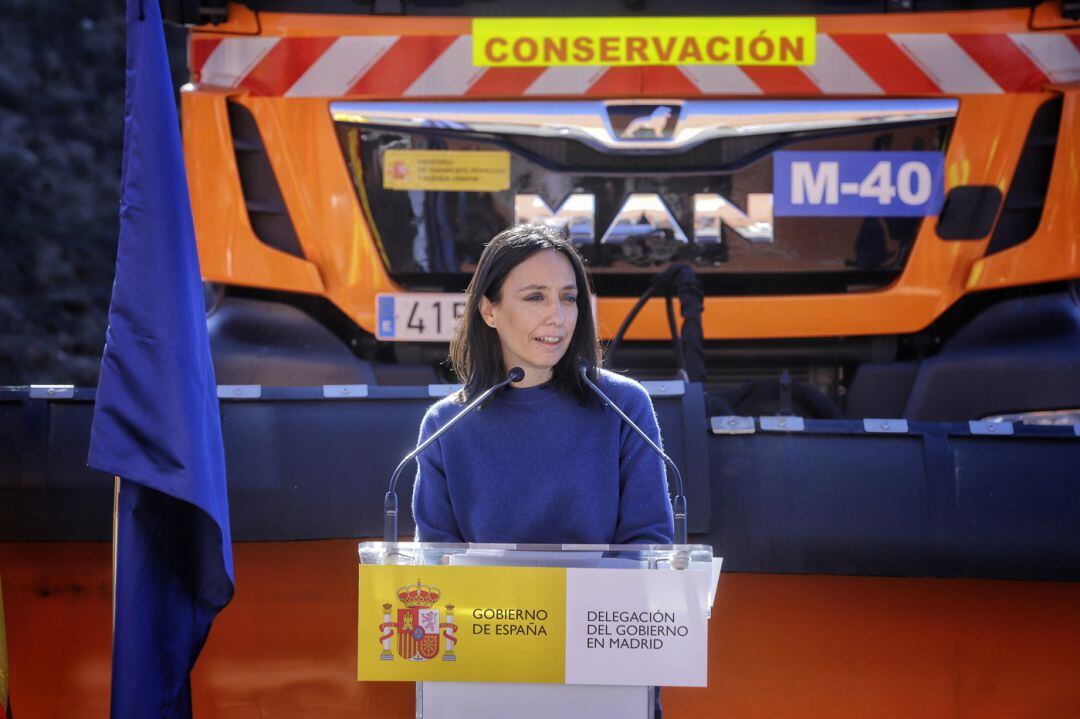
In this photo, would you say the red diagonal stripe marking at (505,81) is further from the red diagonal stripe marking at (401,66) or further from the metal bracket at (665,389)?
the metal bracket at (665,389)

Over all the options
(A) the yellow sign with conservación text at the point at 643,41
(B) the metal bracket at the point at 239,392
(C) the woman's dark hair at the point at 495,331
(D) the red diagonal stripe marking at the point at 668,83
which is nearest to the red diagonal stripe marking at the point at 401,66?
(A) the yellow sign with conservación text at the point at 643,41

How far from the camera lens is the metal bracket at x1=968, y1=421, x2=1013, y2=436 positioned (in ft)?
10.4

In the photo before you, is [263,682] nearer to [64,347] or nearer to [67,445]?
[67,445]

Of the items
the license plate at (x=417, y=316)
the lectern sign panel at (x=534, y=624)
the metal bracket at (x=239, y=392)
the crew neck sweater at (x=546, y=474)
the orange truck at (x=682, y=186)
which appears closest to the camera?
the lectern sign panel at (x=534, y=624)

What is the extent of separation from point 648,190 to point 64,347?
7538mm

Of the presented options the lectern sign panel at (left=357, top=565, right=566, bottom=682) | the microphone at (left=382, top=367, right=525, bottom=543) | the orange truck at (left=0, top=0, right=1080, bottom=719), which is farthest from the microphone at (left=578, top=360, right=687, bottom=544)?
the orange truck at (left=0, top=0, right=1080, bottom=719)

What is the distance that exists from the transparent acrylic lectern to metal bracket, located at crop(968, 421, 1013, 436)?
1.12 meters

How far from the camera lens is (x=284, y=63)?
406cm

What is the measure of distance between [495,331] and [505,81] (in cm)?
132

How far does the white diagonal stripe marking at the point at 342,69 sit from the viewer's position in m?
4.04

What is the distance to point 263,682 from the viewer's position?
3555 millimetres

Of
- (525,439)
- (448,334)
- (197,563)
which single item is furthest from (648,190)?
(197,563)

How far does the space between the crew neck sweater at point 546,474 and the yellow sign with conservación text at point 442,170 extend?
133 cm

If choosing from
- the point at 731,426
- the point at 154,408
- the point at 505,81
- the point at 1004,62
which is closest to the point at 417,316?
the point at 505,81
